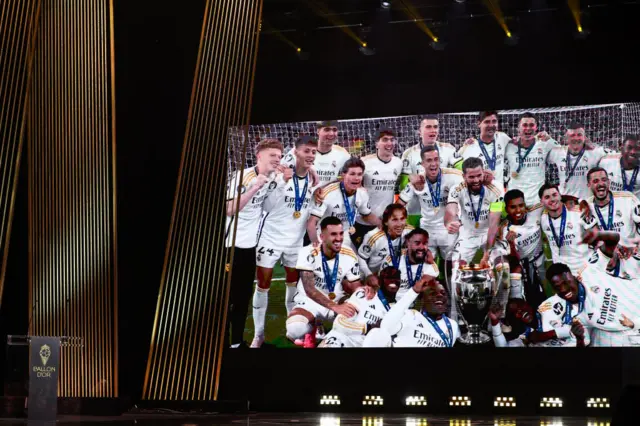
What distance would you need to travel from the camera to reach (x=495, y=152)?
1082 centimetres

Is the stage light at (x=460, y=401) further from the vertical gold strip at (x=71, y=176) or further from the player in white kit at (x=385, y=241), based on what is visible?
the vertical gold strip at (x=71, y=176)

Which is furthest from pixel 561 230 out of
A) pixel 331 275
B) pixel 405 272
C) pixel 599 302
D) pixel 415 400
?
pixel 331 275

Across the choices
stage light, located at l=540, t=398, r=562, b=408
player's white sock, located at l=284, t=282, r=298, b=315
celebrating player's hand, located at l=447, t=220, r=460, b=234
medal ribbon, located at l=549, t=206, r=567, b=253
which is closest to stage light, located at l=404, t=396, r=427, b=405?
stage light, located at l=540, t=398, r=562, b=408

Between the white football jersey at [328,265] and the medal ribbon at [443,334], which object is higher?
the white football jersey at [328,265]

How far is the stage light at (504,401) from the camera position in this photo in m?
10.6

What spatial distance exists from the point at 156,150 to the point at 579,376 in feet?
19.5

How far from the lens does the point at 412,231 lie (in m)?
11.0

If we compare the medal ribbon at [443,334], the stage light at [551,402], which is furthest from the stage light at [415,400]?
the stage light at [551,402]

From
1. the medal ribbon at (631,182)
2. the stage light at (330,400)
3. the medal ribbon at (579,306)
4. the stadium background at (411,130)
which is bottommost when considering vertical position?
the stage light at (330,400)

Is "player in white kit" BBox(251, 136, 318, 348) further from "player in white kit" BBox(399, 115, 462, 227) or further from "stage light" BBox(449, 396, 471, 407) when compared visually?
"stage light" BBox(449, 396, 471, 407)

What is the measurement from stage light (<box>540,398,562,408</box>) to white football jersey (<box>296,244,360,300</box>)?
8.34 feet

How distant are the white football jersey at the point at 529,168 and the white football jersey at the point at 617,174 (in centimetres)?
61

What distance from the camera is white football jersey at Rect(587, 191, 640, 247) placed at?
10188 mm

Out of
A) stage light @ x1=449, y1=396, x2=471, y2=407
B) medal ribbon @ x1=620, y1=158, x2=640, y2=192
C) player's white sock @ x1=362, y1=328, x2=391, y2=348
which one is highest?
medal ribbon @ x1=620, y1=158, x2=640, y2=192
